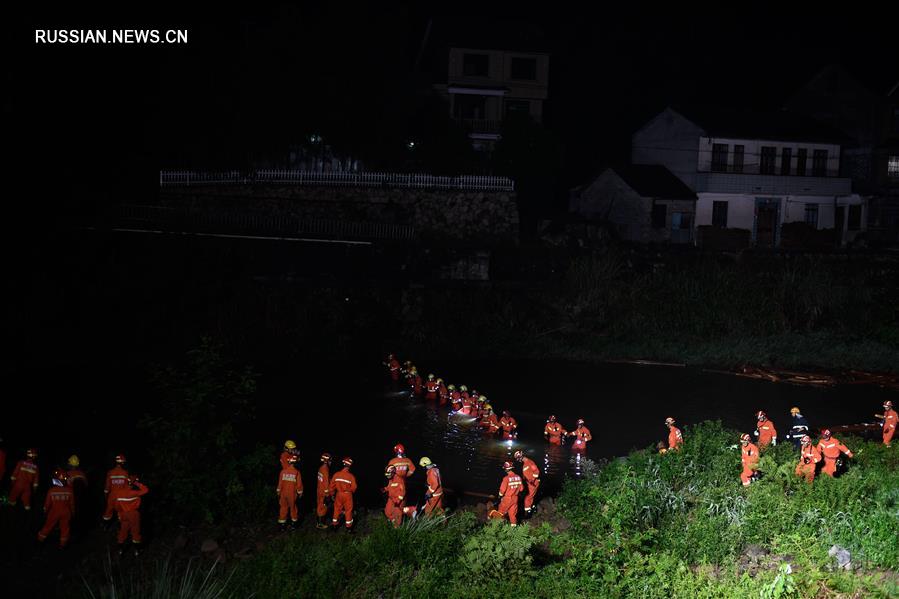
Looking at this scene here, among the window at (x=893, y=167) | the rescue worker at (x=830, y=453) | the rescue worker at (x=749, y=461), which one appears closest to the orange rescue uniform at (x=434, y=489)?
the rescue worker at (x=749, y=461)

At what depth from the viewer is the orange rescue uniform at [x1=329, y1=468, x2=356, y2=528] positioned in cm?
1461

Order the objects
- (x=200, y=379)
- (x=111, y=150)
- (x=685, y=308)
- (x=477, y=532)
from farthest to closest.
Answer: (x=111, y=150) < (x=685, y=308) < (x=200, y=379) < (x=477, y=532)

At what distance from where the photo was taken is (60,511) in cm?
1383

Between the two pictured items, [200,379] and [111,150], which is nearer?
[200,379]

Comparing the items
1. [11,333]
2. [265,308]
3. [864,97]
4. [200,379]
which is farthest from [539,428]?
[864,97]

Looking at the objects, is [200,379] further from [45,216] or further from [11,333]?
[45,216]

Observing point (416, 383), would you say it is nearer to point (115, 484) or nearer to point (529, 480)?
point (529, 480)

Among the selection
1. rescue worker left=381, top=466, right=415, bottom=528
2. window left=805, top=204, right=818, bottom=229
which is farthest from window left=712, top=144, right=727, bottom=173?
rescue worker left=381, top=466, right=415, bottom=528

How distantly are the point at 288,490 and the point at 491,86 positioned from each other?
38670 mm

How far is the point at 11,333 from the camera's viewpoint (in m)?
28.8

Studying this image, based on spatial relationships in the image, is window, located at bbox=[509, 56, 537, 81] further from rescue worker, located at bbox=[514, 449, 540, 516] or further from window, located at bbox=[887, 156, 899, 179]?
rescue worker, located at bbox=[514, 449, 540, 516]

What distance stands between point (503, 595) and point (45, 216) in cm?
2837

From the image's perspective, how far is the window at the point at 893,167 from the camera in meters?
52.8

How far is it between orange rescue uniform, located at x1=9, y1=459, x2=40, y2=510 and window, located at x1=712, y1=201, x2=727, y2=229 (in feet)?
134
